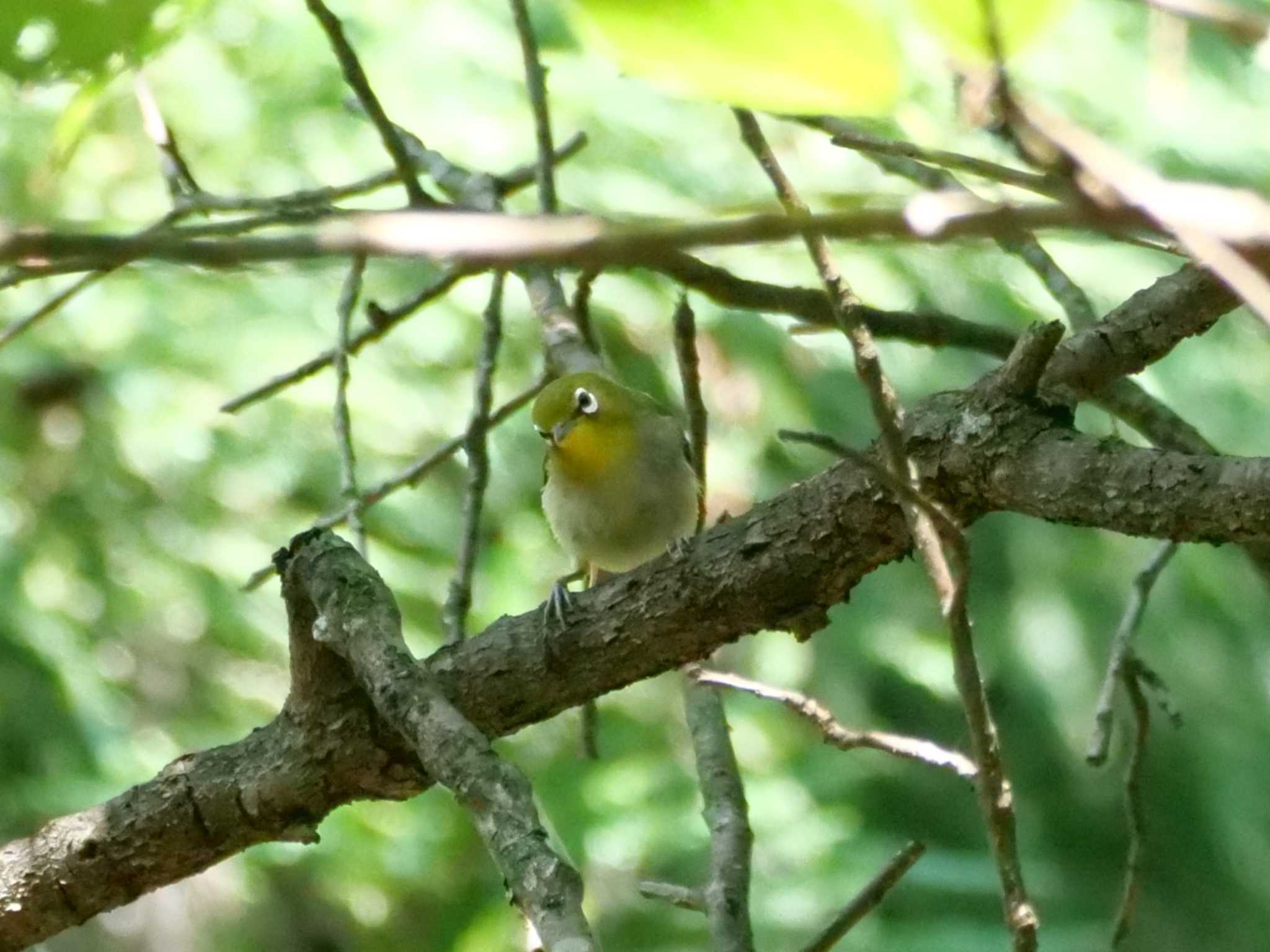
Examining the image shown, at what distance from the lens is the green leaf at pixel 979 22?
456mm

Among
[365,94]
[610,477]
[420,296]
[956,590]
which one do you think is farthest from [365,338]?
[956,590]

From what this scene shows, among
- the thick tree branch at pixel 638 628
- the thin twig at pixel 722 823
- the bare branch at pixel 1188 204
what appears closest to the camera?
the bare branch at pixel 1188 204

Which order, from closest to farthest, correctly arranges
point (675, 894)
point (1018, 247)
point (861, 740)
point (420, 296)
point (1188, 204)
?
point (1188, 204) → point (861, 740) → point (675, 894) → point (1018, 247) → point (420, 296)

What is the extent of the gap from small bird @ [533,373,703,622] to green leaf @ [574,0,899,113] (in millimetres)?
3468

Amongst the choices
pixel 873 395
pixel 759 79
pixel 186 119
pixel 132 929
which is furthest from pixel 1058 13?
pixel 132 929

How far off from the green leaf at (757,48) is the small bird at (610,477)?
11.4 ft

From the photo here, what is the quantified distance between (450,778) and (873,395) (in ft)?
2.03

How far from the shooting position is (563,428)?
401 cm

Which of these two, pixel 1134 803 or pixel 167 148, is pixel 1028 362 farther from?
pixel 167 148

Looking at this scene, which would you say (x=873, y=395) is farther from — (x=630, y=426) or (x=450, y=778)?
(x=630, y=426)

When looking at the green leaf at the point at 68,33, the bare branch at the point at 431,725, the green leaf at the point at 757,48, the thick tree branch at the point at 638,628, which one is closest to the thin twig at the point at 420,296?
the bare branch at the point at 431,725

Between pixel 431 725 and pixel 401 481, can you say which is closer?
pixel 431 725

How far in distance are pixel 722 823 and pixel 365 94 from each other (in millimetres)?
1432

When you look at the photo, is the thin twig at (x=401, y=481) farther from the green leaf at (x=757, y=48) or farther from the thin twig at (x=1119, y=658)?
the green leaf at (x=757, y=48)
